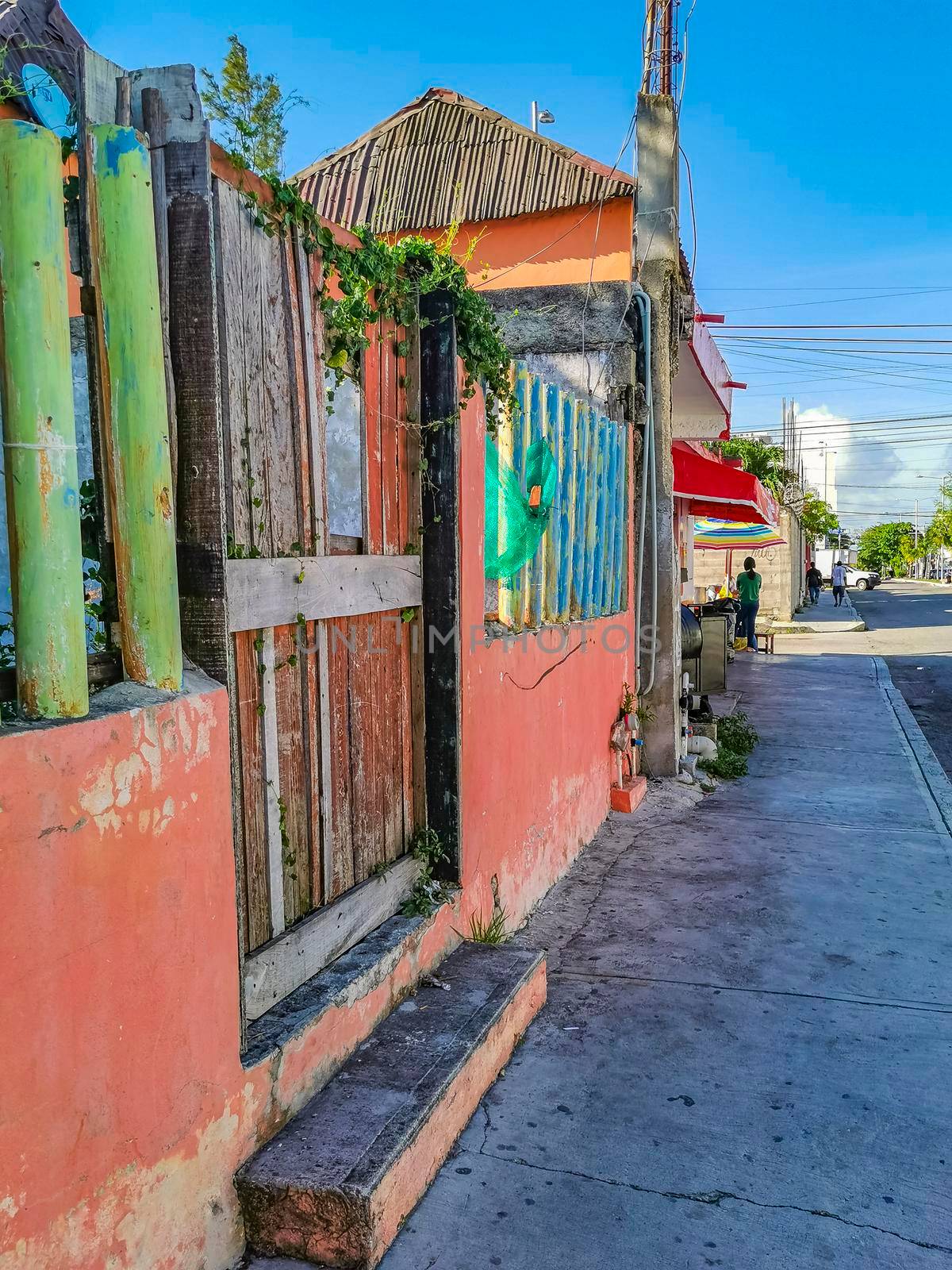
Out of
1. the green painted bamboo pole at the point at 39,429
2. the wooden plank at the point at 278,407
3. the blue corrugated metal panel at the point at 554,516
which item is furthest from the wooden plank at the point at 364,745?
the blue corrugated metal panel at the point at 554,516

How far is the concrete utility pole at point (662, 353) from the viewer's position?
7609mm

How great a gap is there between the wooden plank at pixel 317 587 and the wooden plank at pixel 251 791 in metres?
0.09

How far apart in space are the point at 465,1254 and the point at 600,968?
1.89 metres

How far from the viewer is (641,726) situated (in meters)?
7.69

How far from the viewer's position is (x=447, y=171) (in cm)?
949

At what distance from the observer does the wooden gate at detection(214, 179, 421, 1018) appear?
8.07 ft

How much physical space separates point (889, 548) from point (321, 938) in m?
121

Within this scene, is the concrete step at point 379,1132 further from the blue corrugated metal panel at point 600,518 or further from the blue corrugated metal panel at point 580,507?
the blue corrugated metal panel at point 600,518

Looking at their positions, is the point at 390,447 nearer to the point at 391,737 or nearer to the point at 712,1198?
the point at 391,737

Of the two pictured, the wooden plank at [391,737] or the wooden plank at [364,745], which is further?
the wooden plank at [391,737]

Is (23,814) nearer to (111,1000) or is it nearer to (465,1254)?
(111,1000)

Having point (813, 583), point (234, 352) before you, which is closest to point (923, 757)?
point (234, 352)

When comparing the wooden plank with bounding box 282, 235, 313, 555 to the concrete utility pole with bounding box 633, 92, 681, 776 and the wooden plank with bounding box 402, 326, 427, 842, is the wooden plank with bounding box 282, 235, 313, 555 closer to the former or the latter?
the wooden plank with bounding box 402, 326, 427, 842

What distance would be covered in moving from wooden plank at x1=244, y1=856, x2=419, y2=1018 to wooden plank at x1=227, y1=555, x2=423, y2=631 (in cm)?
91
